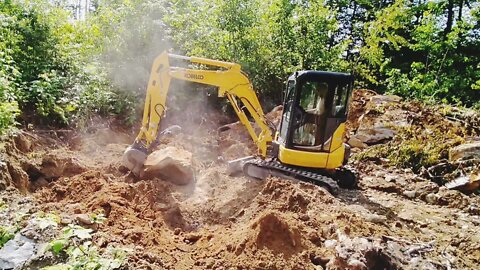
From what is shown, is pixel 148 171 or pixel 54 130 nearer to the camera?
pixel 148 171

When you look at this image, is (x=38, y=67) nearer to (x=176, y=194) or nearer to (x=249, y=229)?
(x=176, y=194)

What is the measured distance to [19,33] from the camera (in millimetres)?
8367

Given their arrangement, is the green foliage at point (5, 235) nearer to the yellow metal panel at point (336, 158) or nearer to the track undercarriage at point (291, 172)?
the track undercarriage at point (291, 172)

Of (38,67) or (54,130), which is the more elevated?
(38,67)

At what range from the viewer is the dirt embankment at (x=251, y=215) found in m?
3.51

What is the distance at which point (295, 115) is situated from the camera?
5879 millimetres

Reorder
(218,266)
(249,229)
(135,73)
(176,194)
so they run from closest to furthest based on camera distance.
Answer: (218,266) → (249,229) → (176,194) → (135,73)

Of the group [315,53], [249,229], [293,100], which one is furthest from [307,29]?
[249,229]

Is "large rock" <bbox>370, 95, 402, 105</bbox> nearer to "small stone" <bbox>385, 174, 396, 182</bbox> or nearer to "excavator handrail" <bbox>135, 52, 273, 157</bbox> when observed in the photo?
"small stone" <bbox>385, 174, 396, 182</bbox>

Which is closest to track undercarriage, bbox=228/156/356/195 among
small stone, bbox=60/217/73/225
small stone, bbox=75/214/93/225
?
small stone, bbox=75/214/93/225

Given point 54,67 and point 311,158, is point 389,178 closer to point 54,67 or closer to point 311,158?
point 311,158

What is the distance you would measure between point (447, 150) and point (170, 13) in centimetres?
732

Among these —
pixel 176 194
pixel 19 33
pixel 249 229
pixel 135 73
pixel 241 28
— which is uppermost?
pixel 241 28

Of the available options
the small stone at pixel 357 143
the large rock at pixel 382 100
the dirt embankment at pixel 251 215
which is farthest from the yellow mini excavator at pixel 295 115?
the large rock at pixel 382 100
